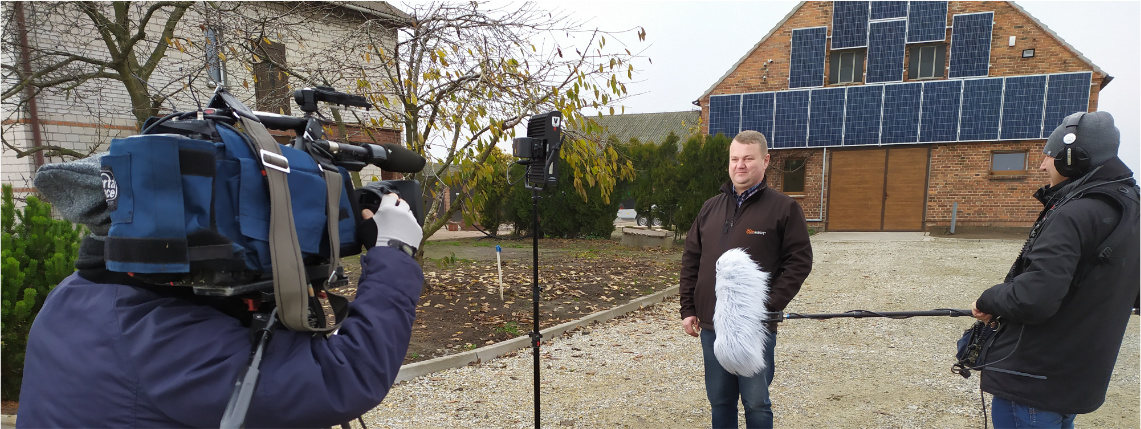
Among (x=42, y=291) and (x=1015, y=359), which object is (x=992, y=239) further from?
(x=42, y=291)

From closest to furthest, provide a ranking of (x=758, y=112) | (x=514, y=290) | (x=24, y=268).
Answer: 1. (x=24, y=268)
2. (x=514, y=290)
3. (x=758, y=112)

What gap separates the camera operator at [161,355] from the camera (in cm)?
101

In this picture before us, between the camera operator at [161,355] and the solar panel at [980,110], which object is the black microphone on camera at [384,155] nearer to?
the camera operator at [161,355]

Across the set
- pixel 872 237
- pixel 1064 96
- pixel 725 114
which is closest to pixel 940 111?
pixel 1064 96

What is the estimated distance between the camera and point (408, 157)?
1.43 metres

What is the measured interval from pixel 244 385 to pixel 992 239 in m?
15.7

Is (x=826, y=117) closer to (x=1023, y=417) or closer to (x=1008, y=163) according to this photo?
(x=1008, y=163)

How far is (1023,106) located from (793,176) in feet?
18.5

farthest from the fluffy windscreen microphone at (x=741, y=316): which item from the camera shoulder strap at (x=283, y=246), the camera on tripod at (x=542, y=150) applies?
the camera shoulder strap at (x=283, y=246)

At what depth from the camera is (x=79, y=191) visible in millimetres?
1031

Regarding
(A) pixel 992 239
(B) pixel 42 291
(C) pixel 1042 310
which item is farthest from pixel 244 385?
(A) pixel 992 239

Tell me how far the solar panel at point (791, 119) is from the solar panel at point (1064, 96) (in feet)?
18.1

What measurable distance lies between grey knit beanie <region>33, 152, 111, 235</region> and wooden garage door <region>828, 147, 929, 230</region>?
1655 centimetres

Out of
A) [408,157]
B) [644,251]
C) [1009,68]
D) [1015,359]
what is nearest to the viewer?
[408,157]
